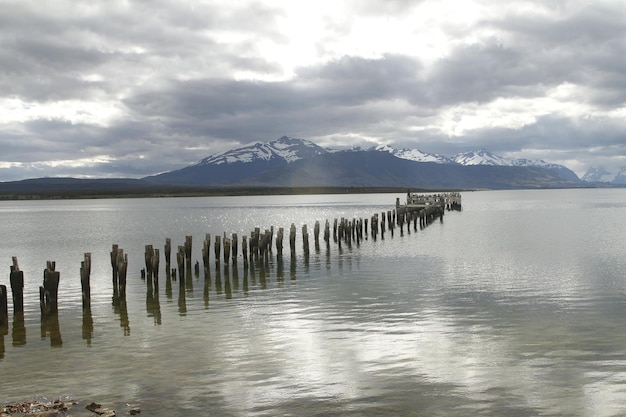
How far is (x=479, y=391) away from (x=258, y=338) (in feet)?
21.2

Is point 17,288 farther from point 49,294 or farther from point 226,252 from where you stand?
point 226,252

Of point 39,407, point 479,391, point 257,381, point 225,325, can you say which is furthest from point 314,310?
point 39,407

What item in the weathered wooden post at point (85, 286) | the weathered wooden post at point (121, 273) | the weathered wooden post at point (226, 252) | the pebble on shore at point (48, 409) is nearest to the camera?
the pebble on shore at point (48, 409)

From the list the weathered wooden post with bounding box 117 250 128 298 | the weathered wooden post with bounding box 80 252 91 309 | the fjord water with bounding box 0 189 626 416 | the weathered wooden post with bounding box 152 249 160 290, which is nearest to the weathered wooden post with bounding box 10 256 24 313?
the fjord water with bounding box 0 189 626 416

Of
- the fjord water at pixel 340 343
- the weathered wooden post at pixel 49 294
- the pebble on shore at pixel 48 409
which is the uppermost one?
the weathered wooden post at pixel 49 294

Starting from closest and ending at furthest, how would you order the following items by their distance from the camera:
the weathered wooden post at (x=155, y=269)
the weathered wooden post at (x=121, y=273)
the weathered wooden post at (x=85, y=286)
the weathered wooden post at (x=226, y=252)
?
the weathered wooden post at (x=85, y=286)
the weathered wooden post at (x=121, y=273)
the weathered wooden post at (x=155, y=269)
the weathered wooden post at (x=226, y=252)

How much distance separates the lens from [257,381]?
40.3 ft

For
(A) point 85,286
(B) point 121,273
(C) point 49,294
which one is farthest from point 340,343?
(B) point 121,273

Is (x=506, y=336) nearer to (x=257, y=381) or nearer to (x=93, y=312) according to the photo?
(x=257, y=381)

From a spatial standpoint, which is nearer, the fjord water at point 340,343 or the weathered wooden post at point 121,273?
the fjord water at point 340,343

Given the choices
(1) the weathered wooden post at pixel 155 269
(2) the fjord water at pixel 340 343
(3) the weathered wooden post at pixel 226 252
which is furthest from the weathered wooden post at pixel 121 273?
(3) the weathered wooden post at pixel 226 252

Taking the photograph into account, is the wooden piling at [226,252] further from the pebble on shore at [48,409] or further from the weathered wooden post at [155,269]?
the pebble on shore at [48,409]

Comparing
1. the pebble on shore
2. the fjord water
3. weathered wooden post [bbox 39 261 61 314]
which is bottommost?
the fjord water

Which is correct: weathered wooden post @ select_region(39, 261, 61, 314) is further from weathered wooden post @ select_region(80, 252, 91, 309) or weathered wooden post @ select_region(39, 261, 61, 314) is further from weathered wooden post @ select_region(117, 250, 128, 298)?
weathered wooden post @ select_region(117, 250, 128, 298)
